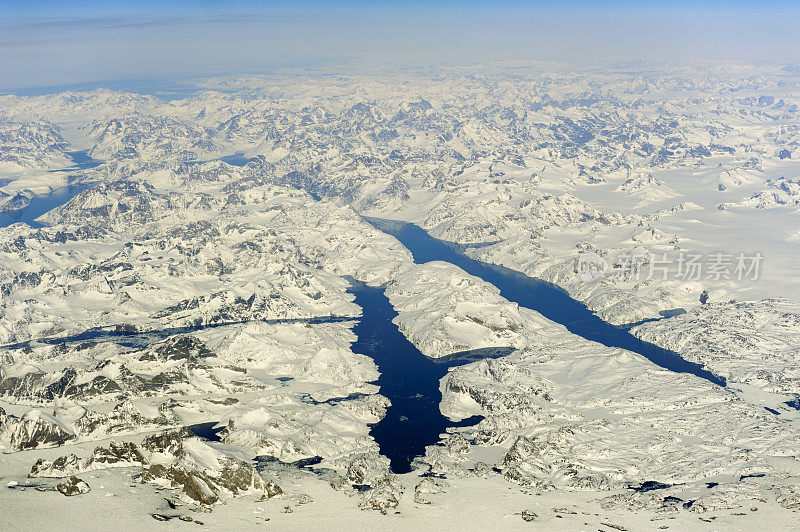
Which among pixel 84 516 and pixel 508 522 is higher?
pixel 84 516

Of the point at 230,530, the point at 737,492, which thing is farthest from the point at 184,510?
the point at 737,492

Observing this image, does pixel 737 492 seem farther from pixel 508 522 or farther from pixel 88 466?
pixel 88 466

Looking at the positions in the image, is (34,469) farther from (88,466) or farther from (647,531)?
(647,531)

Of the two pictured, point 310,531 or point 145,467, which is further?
point 145,467

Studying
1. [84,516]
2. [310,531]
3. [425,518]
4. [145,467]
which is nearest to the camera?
[84,516]

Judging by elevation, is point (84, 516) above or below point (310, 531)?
above

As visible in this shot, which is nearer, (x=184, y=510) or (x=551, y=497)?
(x=184, y=510)

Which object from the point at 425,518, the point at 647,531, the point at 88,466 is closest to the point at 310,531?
the point at 425,518

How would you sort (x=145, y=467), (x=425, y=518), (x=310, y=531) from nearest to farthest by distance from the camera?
(x=310, y=531), (x=425, y=518), (x=145, y=467)

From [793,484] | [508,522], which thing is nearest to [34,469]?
[508,522]
